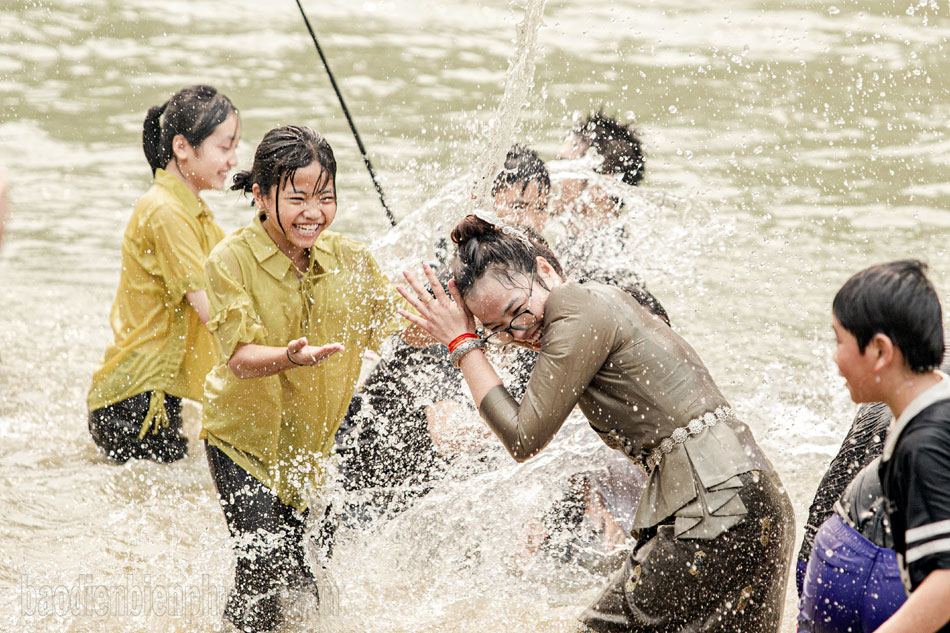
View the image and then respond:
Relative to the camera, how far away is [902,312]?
7.89ft

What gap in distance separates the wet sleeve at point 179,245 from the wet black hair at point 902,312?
309 cm

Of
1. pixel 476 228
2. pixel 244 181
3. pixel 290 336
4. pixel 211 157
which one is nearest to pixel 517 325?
pixel 476 228

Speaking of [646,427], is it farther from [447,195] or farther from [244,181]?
[447,195]

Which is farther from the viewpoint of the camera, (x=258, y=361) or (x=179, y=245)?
(x=179, y=245)

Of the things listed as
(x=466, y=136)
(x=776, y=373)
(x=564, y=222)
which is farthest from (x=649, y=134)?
(x=564, y=222)

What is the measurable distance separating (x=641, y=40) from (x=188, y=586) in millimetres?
10374

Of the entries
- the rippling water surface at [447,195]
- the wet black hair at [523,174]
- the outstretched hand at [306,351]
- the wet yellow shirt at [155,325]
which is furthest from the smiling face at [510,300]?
the wet yellow shirt at [155,325]

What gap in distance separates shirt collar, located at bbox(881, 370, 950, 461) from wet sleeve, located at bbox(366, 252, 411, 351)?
71.0 inches

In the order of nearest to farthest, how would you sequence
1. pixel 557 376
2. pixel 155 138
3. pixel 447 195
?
pixel 557 376, pixel 155 138, pixel 447 195

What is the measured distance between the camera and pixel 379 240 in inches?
207

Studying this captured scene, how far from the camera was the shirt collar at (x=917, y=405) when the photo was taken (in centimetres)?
237

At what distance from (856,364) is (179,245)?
321cm

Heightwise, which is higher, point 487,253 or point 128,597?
point 487,253

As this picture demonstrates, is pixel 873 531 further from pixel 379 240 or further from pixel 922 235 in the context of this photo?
pixel 922 235
